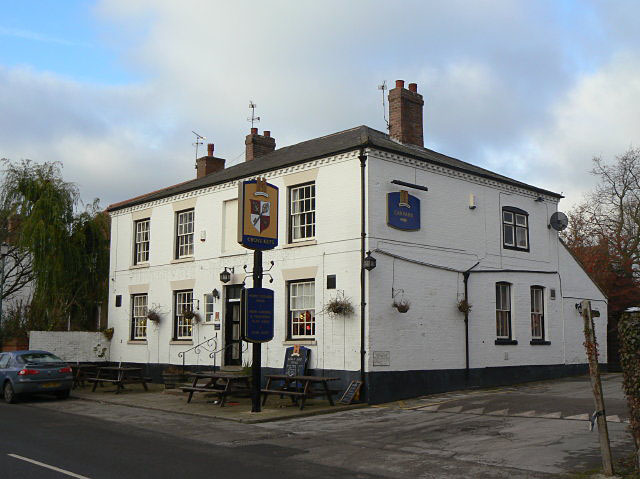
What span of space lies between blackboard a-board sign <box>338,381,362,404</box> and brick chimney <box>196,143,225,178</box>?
1445 centimetres

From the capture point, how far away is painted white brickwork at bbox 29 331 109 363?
2488 centimetres

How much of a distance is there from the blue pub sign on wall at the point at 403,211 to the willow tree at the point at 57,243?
15.1 metres

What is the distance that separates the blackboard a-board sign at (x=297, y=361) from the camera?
1853cm

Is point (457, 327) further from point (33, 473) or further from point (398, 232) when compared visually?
point (33, 473)

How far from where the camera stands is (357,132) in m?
21.7

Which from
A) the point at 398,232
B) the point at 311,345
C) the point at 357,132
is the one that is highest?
the point at 357,132

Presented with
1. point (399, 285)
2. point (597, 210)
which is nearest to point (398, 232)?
point (399, 285)

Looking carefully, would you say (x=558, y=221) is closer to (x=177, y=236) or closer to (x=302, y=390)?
(x=302, y=390)

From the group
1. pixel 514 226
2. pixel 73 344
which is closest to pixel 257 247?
pixel 514 226

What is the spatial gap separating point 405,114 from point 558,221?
22.3ft

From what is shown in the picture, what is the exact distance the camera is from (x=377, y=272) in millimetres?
17719

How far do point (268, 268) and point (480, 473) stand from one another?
Answer: 1178cm

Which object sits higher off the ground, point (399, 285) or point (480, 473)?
point (399, 285)

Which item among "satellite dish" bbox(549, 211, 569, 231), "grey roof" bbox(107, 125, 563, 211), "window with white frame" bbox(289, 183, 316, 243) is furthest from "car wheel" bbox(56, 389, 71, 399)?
"satellite dish" bbox(549, 211, 569, 231)
